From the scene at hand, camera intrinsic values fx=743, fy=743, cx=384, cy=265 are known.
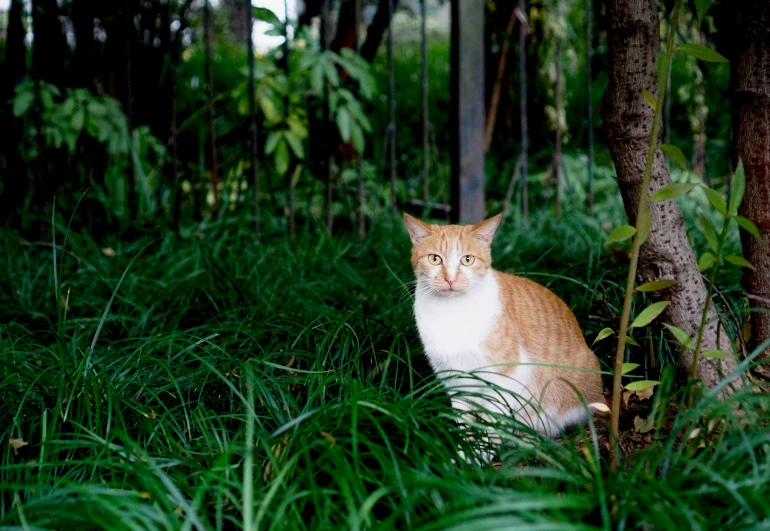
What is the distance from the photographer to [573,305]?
242cm

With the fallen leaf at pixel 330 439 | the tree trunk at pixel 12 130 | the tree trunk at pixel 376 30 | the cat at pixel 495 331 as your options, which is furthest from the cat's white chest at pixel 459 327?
the tree trunk at pixel 12 130

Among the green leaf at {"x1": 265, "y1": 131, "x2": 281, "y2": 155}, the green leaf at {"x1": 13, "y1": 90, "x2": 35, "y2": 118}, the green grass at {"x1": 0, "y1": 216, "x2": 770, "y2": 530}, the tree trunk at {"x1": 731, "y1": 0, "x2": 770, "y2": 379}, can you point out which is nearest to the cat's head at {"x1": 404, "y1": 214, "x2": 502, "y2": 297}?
the green grass at {"x1": 0, "y1": 216, "x2": 770, "y2": 530}

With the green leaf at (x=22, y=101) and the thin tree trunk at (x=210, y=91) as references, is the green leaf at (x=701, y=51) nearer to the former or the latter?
the thin tree trunk at (x=210, y=91)

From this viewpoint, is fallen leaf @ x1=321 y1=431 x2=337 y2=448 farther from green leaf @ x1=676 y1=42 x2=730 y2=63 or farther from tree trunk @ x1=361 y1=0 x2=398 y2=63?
tree trunk @ x1=361 y1=0 x2=398 y2=63

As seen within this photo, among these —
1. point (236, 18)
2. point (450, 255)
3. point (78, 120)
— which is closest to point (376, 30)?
point (78, 120)

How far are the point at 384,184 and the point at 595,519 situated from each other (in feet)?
10.2

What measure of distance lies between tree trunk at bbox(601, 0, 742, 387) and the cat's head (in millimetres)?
405

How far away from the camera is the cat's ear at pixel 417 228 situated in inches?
84.5

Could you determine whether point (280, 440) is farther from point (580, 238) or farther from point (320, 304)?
point (580, 238)

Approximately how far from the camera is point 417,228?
2.17 m

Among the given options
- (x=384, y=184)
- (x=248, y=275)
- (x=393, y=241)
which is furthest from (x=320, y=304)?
(x=384, y=184)

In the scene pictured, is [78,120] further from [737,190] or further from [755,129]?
[737,190]

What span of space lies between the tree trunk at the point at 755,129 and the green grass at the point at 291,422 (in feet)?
0.94

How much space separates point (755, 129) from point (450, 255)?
2.67 ft
